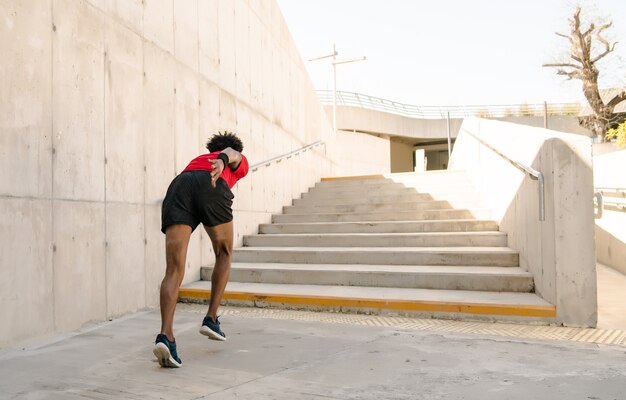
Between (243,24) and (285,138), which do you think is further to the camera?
(285,138)

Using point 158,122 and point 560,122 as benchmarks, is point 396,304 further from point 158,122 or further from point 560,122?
point 560,122

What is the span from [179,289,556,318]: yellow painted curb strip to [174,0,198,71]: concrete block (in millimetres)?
2607

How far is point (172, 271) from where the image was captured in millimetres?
2777

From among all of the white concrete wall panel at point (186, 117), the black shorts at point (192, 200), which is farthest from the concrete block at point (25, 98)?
the white concrete wall panel at point (186, 117)

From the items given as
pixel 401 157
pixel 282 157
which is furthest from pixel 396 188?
pixel 401 157

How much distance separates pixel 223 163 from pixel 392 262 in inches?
115

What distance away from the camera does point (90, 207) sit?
375 centimetres

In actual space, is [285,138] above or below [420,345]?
above

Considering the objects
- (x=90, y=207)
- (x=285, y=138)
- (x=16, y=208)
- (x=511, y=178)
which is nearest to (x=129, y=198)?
(x=90, y=207)

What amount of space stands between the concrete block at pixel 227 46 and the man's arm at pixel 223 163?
350 centimetres

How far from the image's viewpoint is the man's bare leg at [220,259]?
311cm

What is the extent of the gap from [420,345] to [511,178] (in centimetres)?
277

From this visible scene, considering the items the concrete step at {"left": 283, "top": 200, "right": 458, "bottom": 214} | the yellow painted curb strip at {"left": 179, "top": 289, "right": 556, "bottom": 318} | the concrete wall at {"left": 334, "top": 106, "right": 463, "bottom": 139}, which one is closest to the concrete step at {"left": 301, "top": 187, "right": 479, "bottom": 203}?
the concrete step at {"left": 283, "top": 200, "right": 458, "bottom": 214}

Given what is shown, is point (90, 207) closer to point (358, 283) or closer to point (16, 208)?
point (16, 208)
